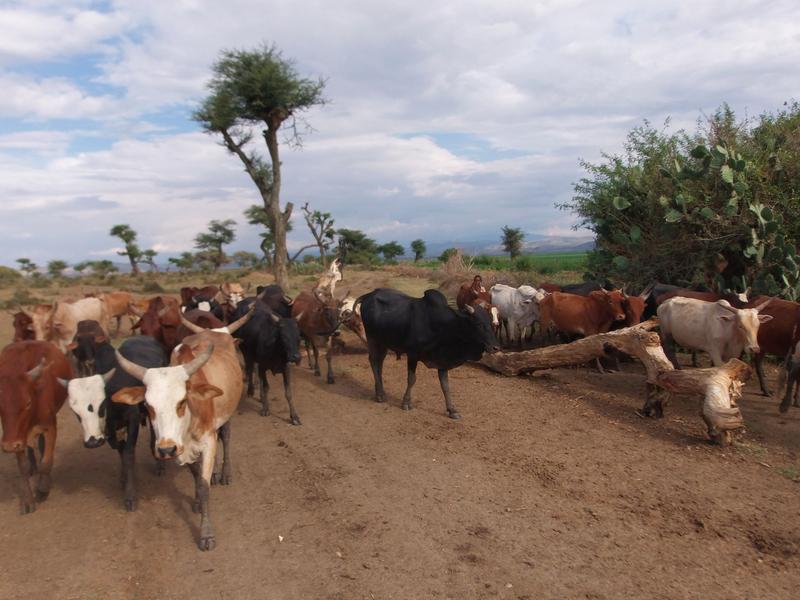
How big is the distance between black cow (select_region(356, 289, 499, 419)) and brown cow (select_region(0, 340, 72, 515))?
4519mm

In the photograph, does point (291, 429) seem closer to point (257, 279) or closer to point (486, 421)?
point (486, 421)

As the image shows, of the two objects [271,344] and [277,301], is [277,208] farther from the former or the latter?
[271,344]

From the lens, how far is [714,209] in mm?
11656

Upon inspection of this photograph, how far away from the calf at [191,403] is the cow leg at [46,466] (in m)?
1.64

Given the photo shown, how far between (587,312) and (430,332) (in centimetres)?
441

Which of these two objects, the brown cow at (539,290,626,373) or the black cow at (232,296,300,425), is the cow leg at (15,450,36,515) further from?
the brown cow at (539,290,626,373)

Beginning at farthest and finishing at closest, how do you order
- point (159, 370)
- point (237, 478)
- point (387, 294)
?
1. point (387, 294)
2. point (237, 478)
3. point (159, 370)

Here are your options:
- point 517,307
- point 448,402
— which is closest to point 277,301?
point 448,402

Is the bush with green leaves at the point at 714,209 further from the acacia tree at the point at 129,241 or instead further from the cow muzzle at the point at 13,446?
the acacia tree at the point at 129,241

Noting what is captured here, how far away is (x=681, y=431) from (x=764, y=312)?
2.93 meters

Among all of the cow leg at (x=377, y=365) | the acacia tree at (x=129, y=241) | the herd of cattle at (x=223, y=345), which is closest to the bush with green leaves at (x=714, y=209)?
the herd of cattle at (x=223, y=345)

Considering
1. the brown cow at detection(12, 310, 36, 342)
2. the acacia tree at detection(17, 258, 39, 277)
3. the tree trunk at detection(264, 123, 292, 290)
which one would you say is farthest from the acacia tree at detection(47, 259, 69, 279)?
the brown cow at detection(12, 310, 36, 342)

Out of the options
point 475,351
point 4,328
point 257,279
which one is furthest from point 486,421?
point 257,279

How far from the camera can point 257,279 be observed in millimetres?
35094
